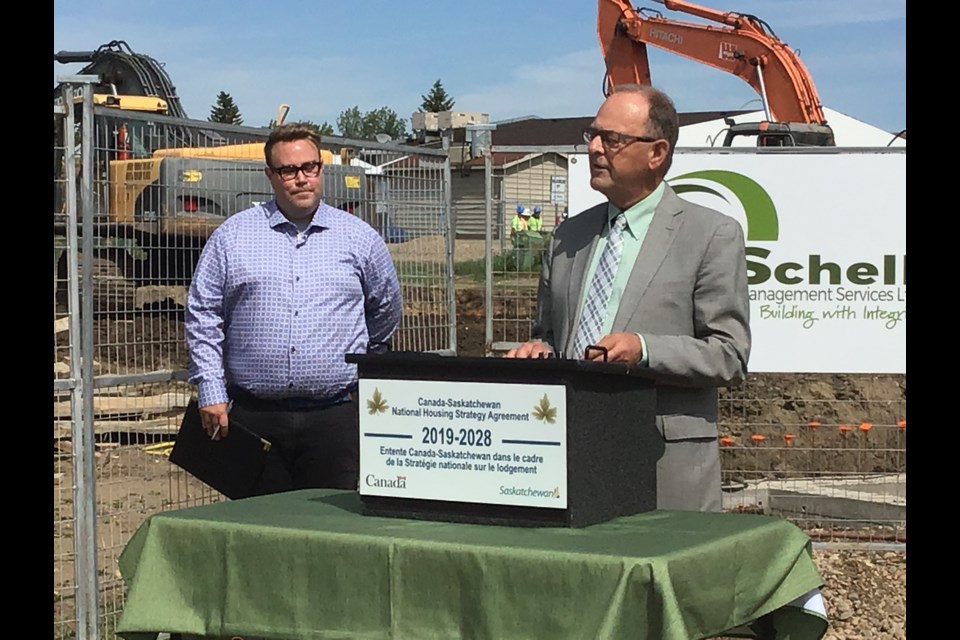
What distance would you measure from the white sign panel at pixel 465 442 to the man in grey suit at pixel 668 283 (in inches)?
18.6

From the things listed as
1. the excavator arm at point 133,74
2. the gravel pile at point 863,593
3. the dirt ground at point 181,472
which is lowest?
the gravel pile at point 863,593

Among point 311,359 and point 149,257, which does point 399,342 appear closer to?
point 149,257

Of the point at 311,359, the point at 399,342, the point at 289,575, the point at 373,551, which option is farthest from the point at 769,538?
the point at 399,342

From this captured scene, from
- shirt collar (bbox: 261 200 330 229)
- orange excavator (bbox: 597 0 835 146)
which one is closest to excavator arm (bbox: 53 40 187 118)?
orange excavator (bbox: 597 0 835 146)

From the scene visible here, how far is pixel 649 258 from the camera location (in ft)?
12.4

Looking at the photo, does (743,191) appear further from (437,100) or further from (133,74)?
(437,100)

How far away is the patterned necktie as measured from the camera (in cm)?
382

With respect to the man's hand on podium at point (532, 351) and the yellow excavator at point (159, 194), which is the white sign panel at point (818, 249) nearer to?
the yellow excavator at point (159, 194)

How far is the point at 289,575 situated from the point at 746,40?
1568 centimetres

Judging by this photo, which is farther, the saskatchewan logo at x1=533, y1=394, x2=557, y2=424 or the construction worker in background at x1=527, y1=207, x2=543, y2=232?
the construction worker in background at x1=527, y1=207, x2=543, y2=232

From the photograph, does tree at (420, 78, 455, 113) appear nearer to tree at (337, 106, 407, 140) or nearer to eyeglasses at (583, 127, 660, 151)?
tree at (337, 106, 407, 140)

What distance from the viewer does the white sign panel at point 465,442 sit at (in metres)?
3.09

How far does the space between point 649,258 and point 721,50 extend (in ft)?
49.3

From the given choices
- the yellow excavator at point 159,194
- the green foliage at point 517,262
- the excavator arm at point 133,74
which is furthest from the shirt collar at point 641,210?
the excavator arm at point 133,74
